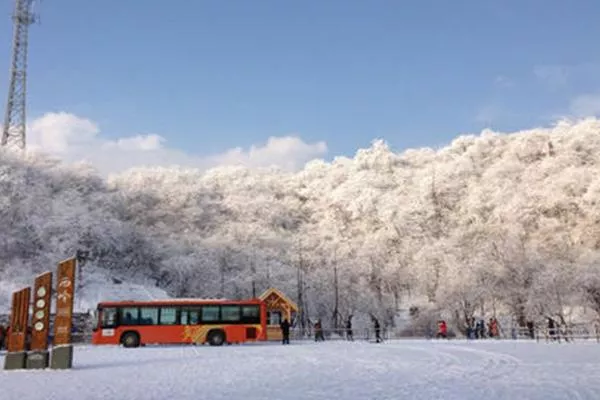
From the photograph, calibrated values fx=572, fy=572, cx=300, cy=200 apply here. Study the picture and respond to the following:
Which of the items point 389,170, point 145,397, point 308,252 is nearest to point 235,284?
point 308,252

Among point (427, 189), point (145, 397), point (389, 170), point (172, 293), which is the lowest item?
point (145, 397)

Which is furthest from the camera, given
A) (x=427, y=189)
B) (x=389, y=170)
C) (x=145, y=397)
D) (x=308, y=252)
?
(x=389, y=170)

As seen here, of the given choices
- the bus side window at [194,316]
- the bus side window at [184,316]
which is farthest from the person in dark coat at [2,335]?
the bus side window at [194,316]

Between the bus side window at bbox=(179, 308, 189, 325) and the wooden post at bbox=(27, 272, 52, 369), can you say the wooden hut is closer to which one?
the bus side window at bbox=(179, 308, 189, 325)

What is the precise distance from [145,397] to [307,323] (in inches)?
1339

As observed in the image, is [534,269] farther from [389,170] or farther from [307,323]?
[389,170]

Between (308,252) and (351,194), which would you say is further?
(351,194)

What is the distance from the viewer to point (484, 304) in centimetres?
4241

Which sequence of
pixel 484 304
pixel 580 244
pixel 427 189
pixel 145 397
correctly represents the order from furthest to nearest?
pixel 427 189, pixel 580 244, pixel 484 304, pixel 145 397

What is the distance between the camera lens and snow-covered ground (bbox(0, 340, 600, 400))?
31.3 ft

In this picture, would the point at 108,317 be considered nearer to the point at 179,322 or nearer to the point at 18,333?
the point at 179,322

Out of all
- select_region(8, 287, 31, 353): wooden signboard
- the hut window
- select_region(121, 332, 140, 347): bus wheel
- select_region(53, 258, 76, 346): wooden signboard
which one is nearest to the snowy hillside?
the hut window

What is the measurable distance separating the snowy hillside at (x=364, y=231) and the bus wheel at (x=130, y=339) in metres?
12.7

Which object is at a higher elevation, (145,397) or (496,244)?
(496,244)
